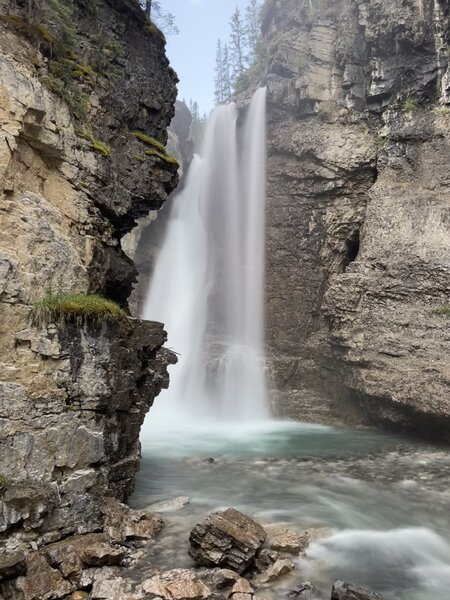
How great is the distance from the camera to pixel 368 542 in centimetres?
780

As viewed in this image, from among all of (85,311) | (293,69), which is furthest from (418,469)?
(293,69)

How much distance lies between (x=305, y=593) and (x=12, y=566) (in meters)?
3.98

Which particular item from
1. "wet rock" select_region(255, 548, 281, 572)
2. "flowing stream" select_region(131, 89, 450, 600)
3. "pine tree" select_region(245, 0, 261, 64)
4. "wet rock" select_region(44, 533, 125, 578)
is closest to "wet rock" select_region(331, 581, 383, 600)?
"flowing stream" select_region(131, 89, 450, 600)

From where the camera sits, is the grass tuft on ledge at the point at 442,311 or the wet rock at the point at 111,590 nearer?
the wet rock at the point at 111,590

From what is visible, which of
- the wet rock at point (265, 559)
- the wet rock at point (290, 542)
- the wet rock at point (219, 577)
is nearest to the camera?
the wet rock at point (219, 577)

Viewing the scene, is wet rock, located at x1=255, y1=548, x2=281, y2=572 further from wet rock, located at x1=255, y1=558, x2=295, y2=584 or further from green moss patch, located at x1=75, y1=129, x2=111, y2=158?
green moss patch, located at x1=75, y1=129, x2=111, y2=158

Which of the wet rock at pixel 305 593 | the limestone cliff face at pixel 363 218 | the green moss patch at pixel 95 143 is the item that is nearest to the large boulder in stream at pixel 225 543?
the wet rock at pixel 305 593

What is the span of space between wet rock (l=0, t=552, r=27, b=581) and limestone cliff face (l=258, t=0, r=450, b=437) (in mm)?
13933

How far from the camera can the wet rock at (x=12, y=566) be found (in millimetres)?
6020

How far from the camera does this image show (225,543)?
6.75 m

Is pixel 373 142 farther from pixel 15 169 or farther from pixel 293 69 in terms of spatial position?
pixel 15 169

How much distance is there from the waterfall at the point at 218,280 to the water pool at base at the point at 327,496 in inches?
178

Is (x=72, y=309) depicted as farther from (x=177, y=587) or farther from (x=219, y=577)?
(x=219, y=577)

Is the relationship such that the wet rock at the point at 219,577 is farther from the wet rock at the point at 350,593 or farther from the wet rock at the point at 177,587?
the wet rock at the point at 350,593
